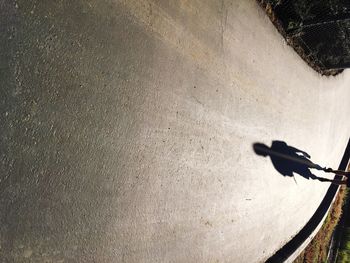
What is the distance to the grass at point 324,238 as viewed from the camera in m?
12.4

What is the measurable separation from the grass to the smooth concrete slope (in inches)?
104

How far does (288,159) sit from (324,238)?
15.3ft

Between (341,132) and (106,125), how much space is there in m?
11.6

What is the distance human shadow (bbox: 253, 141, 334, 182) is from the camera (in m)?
9.83

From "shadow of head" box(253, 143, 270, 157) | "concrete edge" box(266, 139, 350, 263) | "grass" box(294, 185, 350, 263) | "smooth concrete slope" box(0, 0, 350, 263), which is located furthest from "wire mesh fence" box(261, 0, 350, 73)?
"grass" box(294, 185, 350, 263)

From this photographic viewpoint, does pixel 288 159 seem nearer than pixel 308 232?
Yes

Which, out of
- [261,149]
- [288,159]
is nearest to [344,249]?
[288,159]

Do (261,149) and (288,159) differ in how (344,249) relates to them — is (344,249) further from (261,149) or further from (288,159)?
(261,149)

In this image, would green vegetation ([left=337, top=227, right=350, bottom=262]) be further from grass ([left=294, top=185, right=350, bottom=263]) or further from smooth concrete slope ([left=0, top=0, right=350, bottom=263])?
smooth concrete slope ([left=0, top=0, right=350, bottom=263])

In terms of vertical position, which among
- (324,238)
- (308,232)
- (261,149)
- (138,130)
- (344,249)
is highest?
(261,149)

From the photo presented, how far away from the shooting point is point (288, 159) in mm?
11023

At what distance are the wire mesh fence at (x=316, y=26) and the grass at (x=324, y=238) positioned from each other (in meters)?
5.41

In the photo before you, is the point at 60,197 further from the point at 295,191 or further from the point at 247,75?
the point at 295,191

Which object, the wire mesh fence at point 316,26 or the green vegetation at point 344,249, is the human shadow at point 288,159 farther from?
the green vegetation at point 344,249
